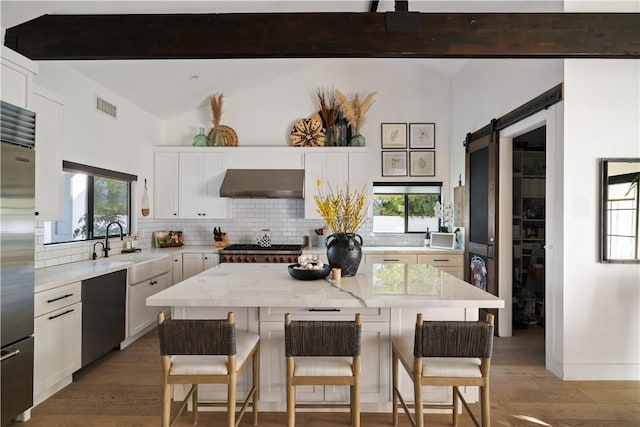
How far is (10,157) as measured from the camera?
2.21 m

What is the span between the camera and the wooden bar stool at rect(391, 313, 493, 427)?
190 centimetres

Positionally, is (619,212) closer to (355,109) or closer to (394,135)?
(394,135)

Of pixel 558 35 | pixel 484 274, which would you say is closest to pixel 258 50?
pixel 558 35

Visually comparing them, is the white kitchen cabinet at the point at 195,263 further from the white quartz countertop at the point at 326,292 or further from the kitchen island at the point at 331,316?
the kitchen island at the point at 331,316

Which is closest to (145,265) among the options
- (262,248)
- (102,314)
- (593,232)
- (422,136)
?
(102,314)

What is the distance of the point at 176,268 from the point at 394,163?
360 cm

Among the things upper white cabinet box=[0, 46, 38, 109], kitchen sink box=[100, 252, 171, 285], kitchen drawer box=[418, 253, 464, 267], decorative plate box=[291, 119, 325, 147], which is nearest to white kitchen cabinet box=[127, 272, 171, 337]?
kitchen sink box=[100, 252, 171, 285]

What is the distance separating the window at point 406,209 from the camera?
19.0ft

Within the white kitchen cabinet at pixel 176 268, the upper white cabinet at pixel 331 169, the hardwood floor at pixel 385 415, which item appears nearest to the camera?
the hardwood floor at pixel 385 415

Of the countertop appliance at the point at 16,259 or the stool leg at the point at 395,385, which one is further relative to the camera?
the stool leg at the point at 395,385

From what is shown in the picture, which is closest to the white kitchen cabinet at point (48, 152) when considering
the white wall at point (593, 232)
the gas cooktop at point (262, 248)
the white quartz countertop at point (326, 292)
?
the white quartz countertop at point (326, 292)

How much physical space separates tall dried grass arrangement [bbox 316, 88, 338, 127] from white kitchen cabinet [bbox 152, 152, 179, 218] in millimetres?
2337

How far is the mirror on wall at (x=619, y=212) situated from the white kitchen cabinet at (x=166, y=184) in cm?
521

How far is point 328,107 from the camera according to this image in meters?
5.66
